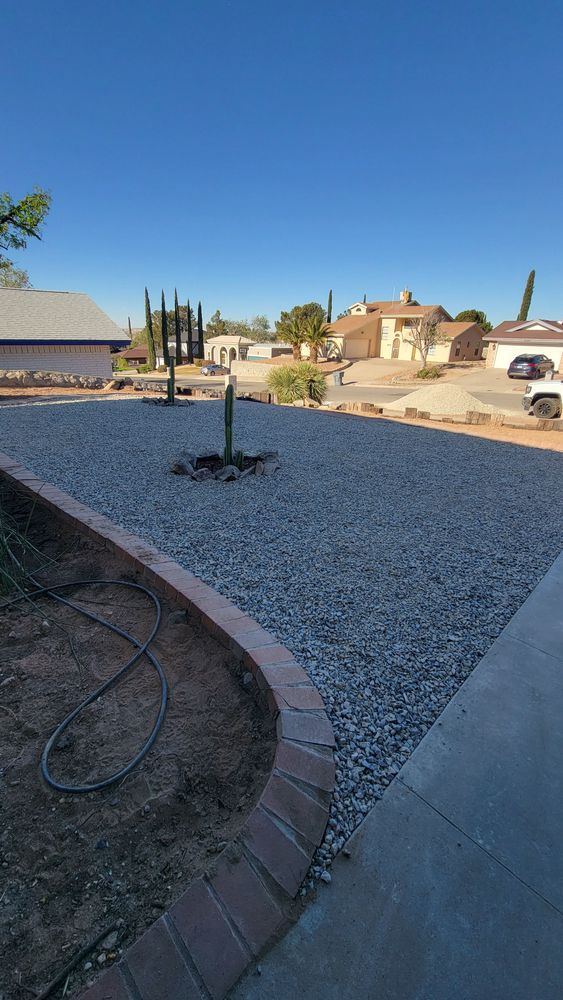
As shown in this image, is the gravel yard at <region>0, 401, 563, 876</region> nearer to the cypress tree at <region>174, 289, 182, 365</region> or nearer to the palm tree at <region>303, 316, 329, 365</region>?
the palm tree at <region>303, 316, 329, 365</region>

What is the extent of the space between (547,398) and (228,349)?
4278cm

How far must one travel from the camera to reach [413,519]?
4.88 meters

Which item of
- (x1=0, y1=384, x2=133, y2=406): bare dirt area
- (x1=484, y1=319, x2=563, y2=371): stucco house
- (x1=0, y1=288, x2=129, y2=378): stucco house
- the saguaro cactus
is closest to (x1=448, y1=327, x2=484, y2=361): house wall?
(x1=484, y1=319, x2=563, y2=371): stucco house

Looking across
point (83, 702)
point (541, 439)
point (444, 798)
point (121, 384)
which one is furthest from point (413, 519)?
point (121, 384)

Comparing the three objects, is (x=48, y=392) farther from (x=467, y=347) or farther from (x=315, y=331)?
(x=467, y=347)

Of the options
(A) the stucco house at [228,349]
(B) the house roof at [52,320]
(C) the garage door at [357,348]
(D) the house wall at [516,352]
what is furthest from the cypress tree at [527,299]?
(B) the house roof at [52,320]

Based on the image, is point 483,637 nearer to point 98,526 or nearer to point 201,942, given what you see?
point 201,942

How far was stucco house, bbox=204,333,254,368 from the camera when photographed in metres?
50.8

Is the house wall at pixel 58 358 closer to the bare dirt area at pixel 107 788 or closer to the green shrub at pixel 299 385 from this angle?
the green shrub at pixel 299 385

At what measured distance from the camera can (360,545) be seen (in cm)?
415

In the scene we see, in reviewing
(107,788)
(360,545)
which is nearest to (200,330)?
(360,545)

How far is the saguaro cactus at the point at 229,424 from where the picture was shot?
6004 millimetres

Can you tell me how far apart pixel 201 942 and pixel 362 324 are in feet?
153

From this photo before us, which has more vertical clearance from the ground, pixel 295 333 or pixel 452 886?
pixel 295 333
